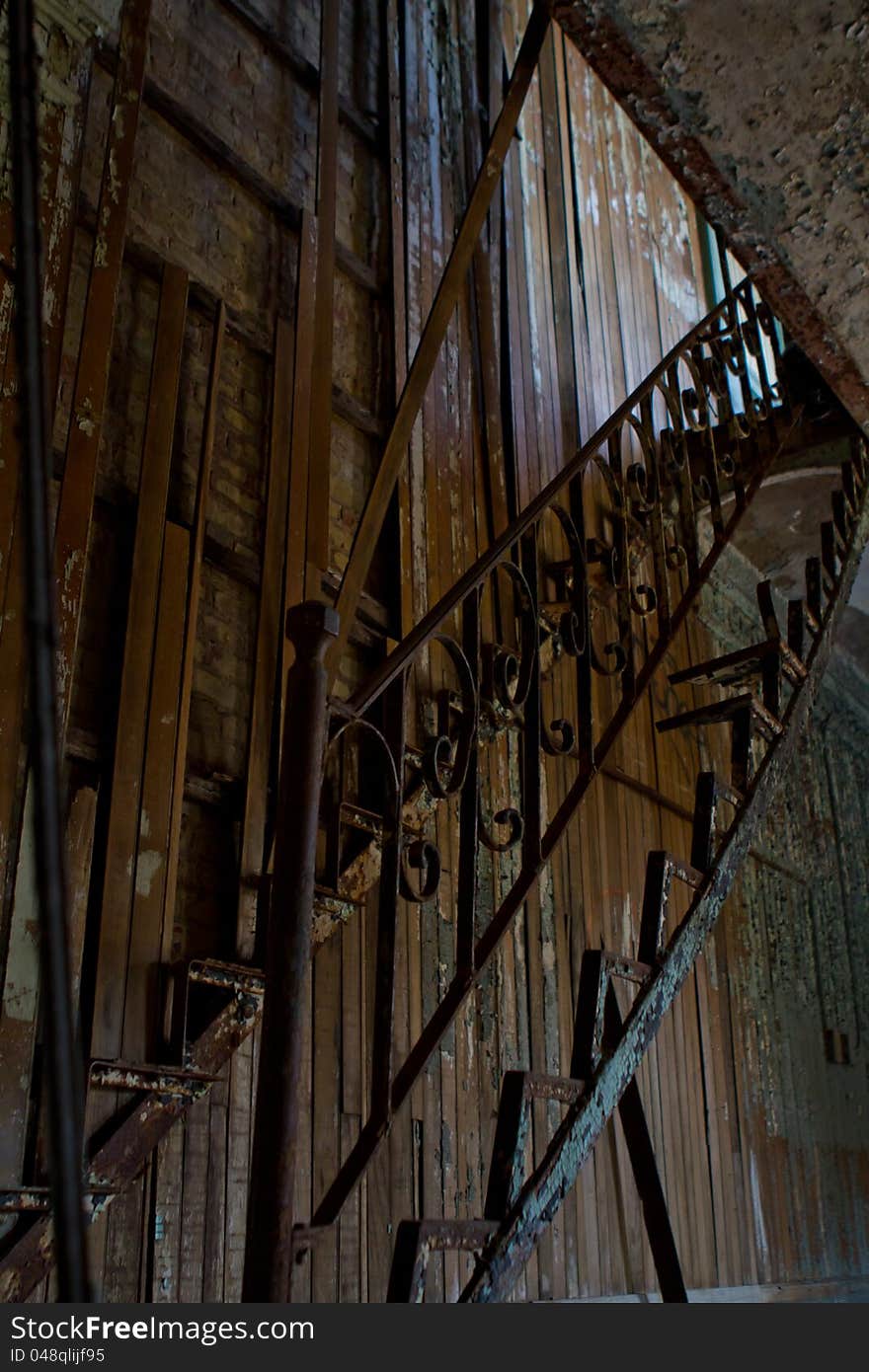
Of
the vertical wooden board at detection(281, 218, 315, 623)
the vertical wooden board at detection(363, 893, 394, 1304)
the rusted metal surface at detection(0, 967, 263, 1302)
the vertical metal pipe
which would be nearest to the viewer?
the vertical metal pipe

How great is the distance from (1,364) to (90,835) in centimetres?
107

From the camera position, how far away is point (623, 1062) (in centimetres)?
246

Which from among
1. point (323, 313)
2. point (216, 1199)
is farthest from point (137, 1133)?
point (323, 313)

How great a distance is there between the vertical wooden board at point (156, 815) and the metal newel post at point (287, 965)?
36.6 inches

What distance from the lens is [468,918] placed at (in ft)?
7.40

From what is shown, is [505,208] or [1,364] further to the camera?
[505,208]

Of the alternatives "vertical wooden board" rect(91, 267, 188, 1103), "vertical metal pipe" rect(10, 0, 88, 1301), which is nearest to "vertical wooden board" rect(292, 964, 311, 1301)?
"vertical wooden board" rect(91, 267, 188, 1103)

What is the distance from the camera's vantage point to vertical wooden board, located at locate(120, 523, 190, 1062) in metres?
2.67

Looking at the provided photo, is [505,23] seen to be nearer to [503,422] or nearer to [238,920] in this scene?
[503,422]

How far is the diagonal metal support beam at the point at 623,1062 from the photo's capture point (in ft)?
6.78

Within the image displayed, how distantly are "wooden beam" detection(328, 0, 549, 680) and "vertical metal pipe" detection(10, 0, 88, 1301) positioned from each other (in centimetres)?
143

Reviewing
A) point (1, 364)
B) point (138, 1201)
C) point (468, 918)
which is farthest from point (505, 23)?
point (138, 1201)

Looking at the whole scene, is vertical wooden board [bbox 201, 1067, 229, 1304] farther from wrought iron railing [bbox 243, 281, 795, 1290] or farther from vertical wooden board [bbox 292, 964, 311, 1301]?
wrought iron railing [bbox 243, 281, 795, 1290]

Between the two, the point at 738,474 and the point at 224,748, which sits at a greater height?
the point at 738,474
